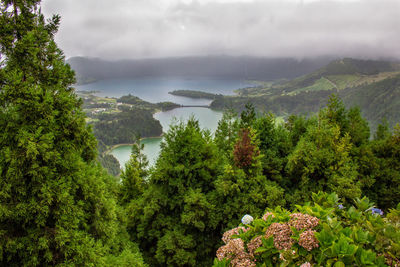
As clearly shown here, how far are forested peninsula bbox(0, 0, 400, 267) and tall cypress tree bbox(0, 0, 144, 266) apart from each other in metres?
0.03

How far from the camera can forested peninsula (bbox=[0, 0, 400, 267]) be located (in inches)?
101

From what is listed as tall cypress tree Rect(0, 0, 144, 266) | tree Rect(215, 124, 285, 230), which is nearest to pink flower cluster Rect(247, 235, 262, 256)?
tall cypress tree Rect(0, 0, 144, 266)

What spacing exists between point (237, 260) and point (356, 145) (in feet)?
61.3

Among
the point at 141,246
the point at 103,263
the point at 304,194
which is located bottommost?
the point at 141,246

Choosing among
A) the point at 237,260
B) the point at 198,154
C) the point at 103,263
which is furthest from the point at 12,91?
the point at 198,154

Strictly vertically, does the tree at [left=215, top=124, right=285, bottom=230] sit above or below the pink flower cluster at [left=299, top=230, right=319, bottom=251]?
below

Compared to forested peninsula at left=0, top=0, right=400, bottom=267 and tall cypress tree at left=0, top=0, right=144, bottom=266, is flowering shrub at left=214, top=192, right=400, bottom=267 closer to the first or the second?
forested peninsula at left=0, top=0, right=400, bottom=267

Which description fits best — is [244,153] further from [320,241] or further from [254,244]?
[320,241]

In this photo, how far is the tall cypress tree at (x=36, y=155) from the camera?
5223 millimetres

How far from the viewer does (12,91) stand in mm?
5211

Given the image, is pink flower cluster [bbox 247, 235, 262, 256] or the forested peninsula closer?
the forested peninsula

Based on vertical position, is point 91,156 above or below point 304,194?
above

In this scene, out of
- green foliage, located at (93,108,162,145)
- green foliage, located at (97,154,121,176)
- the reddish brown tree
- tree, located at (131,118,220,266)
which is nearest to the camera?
tree, located at (131,118,220,266)

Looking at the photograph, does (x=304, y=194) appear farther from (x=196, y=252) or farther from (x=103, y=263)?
(x=103, y=263)
